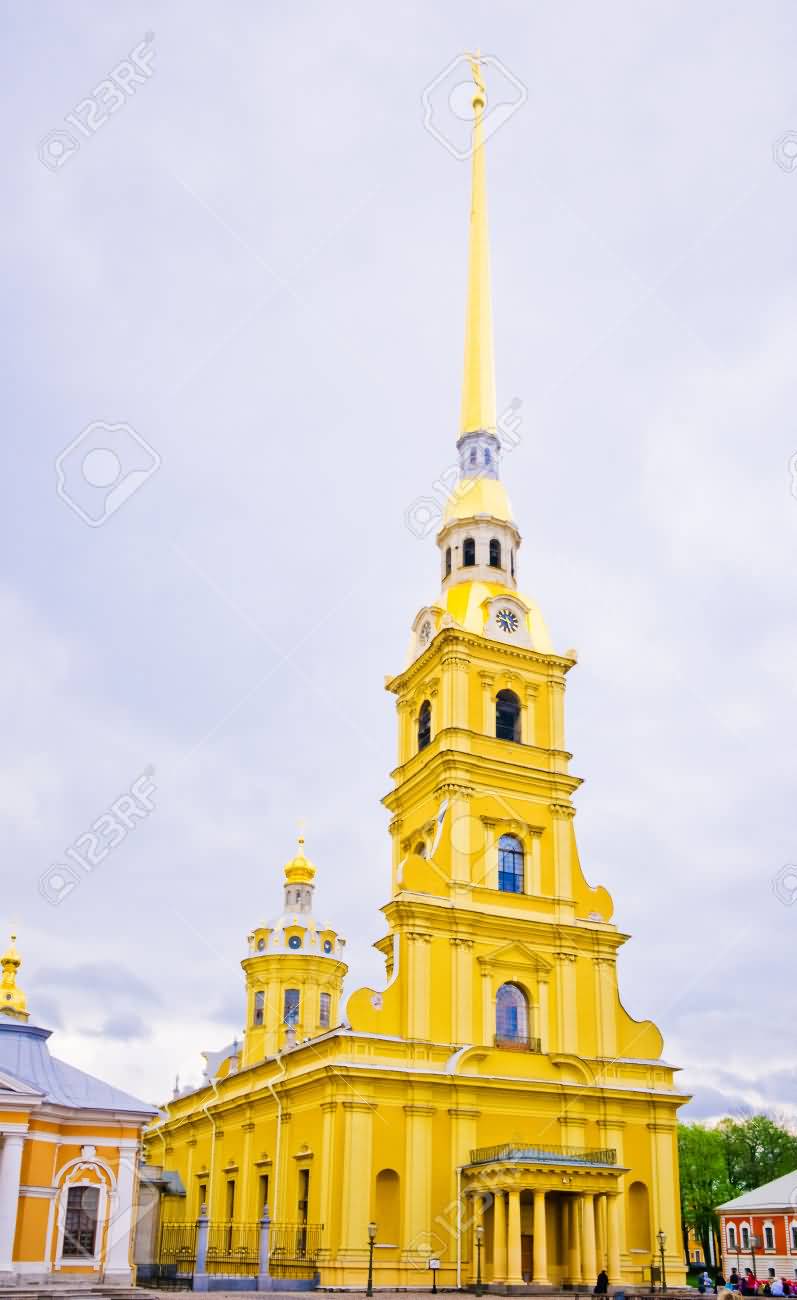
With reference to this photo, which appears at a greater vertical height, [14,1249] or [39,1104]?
[39,1104]

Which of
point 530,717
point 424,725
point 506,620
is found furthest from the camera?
point 424,725

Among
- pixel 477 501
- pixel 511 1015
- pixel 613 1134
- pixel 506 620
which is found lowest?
pixel 613 1134

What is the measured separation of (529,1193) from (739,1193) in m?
46.1

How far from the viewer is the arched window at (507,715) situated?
42469 millimetres

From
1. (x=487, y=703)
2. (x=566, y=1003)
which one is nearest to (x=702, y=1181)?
(x=566, y=1003)

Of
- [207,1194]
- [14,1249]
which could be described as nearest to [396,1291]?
[14,1249]

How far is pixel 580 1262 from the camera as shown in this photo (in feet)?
105

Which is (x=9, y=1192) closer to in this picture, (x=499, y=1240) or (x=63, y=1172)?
(x=63, y=1172)

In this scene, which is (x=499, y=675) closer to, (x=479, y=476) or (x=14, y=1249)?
(x=479, y=476)

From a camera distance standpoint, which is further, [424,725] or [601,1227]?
[424,725]

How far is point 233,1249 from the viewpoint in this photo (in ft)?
125

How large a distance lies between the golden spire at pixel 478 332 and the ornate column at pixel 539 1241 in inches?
1167

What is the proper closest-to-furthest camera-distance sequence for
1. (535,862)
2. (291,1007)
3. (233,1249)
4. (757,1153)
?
(233,1249), (535,862), (291,1007), (757,1153)

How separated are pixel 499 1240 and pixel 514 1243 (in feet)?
2.23
